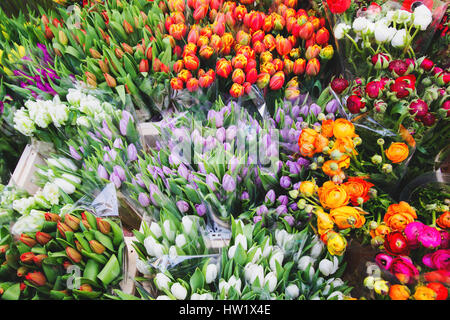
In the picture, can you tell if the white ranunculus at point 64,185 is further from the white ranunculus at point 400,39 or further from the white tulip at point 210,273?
the white ranunculus at point 400,39

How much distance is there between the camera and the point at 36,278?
30.9 inches

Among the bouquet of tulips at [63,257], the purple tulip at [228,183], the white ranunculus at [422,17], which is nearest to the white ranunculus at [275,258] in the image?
the purple tulip at [228,183]

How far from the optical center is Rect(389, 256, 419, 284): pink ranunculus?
0.63 m

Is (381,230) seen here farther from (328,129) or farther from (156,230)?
(156,230)

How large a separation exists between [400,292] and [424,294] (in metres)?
0.04

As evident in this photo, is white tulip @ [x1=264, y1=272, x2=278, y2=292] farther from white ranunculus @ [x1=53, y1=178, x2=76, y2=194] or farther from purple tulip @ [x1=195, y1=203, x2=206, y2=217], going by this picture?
white ranunculus @ [x1=53, y1=178, x2=76, y2=194]

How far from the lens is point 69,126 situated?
1143mm

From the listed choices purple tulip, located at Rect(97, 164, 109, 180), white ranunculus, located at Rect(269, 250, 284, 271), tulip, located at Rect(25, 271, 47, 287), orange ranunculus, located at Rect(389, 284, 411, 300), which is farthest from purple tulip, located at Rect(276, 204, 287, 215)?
tulip, located at Rect(25, 271, 47, 287)

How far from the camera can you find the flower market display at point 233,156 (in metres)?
0.76
